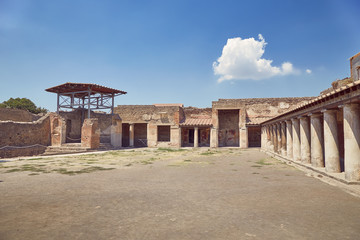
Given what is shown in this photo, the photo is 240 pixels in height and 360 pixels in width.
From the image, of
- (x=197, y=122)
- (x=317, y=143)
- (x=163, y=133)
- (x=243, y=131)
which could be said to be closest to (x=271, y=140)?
(x=243, y=131)

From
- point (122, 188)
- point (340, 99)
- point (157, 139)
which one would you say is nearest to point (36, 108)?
point (157, 139)

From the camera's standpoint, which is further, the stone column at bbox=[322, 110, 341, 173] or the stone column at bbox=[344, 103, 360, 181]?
the stone column at bbox=[322, 110, 341, 173]

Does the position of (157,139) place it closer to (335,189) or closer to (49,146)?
(49,146)

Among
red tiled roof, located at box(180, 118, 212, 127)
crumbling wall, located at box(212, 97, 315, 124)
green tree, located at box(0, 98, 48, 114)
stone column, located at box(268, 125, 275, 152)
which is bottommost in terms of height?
stone column, located at box(268, 125, 275, 152)

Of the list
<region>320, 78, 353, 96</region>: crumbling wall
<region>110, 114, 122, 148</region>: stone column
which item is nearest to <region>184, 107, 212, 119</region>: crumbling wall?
<region>110, 114, 122, 148</region>: stone column

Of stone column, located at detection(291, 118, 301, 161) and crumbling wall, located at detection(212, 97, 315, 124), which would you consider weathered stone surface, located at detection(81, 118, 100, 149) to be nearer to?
crumbling wall, located at detection(212, 97, 315, 124)

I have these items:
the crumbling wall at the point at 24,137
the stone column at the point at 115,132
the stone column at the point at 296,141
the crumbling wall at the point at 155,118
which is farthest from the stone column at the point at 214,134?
the crumbling wall at the point at 24,137

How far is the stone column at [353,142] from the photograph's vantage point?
5.73m

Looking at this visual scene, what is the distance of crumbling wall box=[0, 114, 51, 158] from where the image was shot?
14.9 metres

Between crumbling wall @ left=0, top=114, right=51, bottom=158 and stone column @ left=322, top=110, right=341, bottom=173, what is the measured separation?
1747 cm

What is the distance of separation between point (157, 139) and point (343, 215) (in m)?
22.3

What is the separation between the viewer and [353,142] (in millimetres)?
5848

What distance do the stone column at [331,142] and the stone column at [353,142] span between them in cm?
114

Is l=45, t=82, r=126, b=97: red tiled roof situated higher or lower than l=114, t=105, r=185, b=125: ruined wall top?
higher
